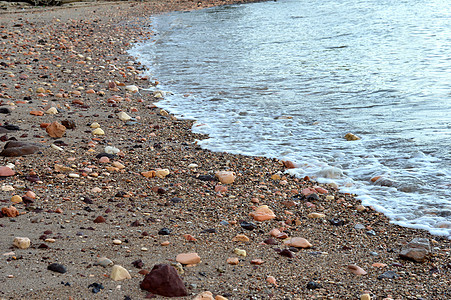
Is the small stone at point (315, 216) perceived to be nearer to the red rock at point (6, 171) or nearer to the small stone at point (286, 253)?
the small stone at point (286, 253)

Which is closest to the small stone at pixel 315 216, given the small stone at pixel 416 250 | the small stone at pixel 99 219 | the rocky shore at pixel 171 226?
the rocky shore at pixel 171 226

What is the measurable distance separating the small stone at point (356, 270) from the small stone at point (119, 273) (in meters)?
1.50

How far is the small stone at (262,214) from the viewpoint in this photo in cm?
390

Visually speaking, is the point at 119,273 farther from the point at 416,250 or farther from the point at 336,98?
the point at 336,98

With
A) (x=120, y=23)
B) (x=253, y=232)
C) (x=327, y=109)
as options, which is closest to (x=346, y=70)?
(x=327, y=109)

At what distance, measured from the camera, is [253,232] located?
3674mm

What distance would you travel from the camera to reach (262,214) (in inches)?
155

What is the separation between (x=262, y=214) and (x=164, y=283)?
1.48 meters

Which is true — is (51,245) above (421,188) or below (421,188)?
above

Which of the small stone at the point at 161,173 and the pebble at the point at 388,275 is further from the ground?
the small stone at the point at 161,173

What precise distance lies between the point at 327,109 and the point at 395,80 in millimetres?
2668

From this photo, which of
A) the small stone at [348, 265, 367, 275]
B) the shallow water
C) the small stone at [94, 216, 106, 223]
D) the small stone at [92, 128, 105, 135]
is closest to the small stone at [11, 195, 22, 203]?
the small stone at [94, 216, 106, 223]

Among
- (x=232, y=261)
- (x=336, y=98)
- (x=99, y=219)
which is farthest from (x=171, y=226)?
(x=336, y=98)

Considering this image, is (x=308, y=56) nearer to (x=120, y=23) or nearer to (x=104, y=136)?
(x=104, y=136)
